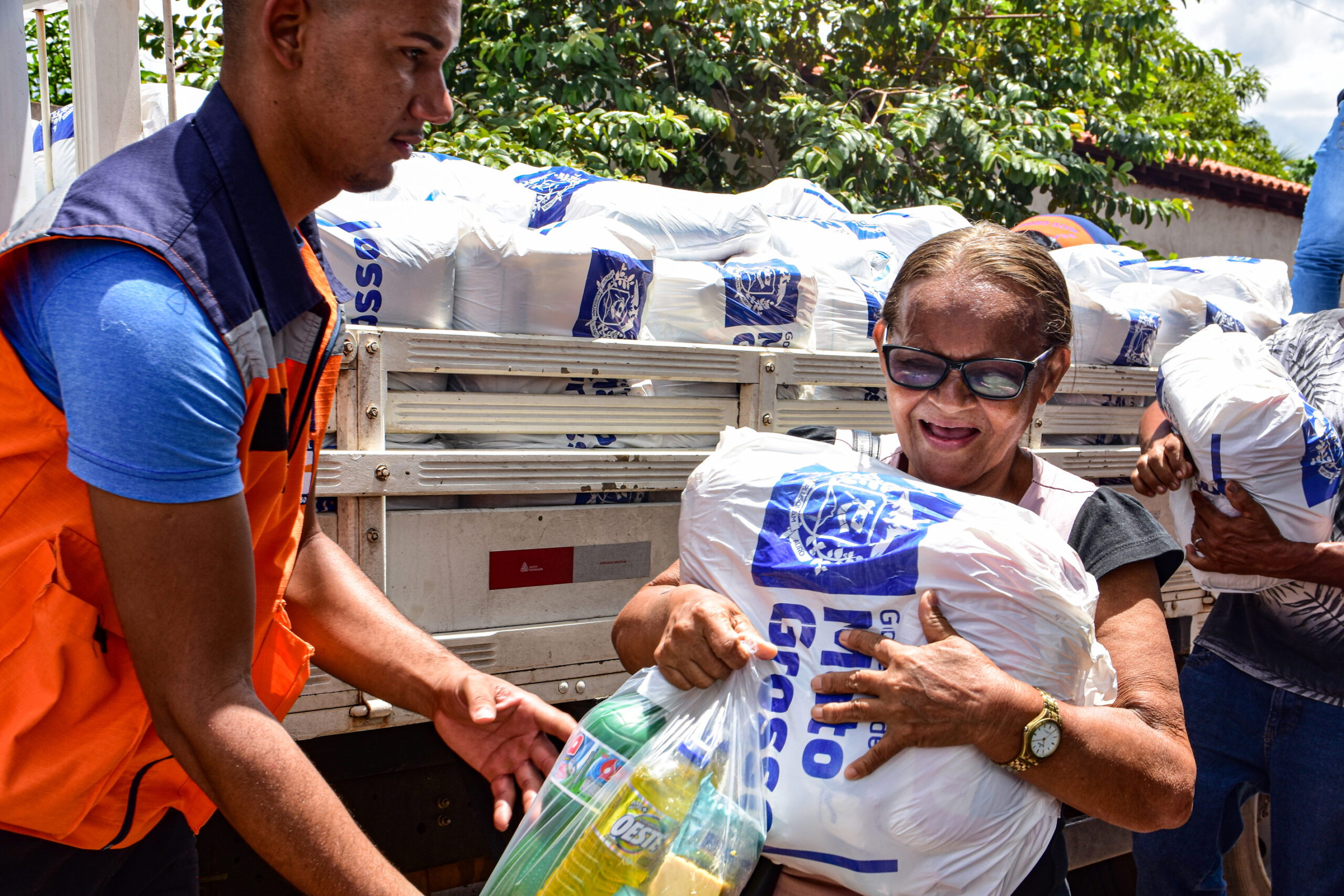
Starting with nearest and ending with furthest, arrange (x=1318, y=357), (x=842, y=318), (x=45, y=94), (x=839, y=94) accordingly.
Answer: (x=45, y=94) < (x=1318, y=357) < (x=842, y=318) < (x=839, y=94)

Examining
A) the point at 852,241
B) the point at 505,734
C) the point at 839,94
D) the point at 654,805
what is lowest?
the point at 505,734

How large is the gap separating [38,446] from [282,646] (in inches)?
18.0

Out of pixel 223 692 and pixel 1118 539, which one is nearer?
pixel 223 692

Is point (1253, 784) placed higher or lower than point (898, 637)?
lower

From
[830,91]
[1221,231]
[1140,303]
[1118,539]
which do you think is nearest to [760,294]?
[1118,539]

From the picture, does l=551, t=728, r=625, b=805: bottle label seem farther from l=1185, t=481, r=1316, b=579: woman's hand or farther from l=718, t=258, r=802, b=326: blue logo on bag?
l=718, t=258, r=802, b=326: blue logo on bag

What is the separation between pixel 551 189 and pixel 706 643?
2282 millimetres

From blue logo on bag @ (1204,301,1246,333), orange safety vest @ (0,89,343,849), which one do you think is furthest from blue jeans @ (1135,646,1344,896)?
orange safety vest @ (0,89,343,849)

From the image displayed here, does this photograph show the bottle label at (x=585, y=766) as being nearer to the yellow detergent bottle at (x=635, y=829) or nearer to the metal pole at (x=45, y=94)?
the yellow detergent bottle at (x=635, y=829)

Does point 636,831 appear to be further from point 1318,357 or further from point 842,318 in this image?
point 842,318

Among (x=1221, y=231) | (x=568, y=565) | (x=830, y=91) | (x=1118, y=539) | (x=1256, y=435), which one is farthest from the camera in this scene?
(x=1221, y=231)

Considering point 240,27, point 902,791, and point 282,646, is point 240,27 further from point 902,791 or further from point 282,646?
point 902,791

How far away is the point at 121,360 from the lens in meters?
0.95

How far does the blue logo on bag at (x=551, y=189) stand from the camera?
3.23m
